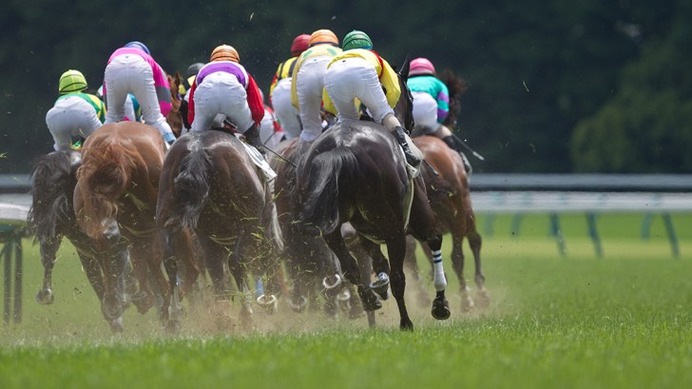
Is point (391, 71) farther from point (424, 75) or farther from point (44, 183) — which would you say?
point (424, 75)

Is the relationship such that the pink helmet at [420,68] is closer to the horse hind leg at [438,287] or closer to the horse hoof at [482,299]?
the horse hoof at [482,299]

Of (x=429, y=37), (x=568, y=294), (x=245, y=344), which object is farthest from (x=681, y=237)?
(x=245, y=344)

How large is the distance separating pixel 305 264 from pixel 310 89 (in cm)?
147

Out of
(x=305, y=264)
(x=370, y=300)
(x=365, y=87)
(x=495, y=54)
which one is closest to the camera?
(x=370, y=300)

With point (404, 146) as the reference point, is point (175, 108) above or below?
below

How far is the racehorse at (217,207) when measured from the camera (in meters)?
11.9

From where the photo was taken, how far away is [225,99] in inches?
503

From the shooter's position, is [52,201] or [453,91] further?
[453,91]

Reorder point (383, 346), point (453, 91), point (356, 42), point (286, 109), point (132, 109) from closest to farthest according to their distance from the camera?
point (383, 346)
point (356, 42)
point (132, 109)
point (286, 109)
point (453, 91)

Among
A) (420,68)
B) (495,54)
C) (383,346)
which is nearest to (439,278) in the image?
(383,346)

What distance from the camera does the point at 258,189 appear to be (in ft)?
40.5

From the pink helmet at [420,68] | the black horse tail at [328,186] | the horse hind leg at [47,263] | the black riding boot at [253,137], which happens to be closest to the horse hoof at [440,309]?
the black horse tail at [328,186]

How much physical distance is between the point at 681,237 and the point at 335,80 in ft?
62.6

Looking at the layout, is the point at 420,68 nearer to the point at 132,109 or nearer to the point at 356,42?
the point at 132,109
